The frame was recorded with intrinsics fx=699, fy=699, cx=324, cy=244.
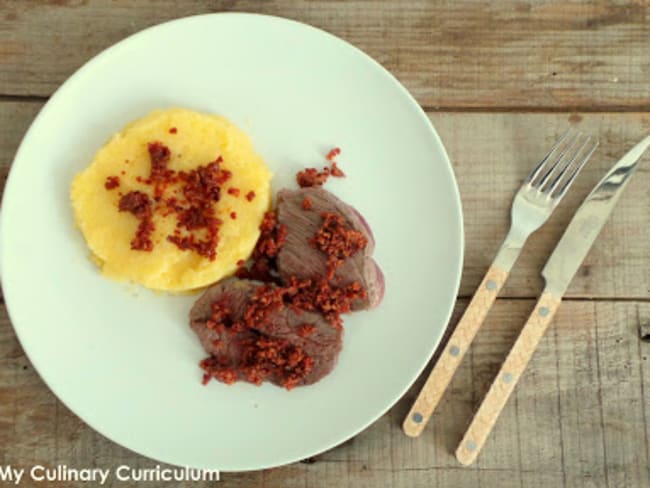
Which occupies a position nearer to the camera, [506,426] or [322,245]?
[322,245]

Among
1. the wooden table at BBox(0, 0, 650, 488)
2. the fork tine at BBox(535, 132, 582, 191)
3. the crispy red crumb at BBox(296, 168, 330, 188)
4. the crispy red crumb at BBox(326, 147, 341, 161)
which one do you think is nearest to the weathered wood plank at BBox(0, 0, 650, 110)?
the wooden table at BBox(0, 0, 650, 488)

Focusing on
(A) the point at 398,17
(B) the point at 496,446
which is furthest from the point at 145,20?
(B) the point at 496,446

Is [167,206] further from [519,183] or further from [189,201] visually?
[519,183]

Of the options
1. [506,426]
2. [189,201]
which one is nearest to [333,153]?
[189,201]

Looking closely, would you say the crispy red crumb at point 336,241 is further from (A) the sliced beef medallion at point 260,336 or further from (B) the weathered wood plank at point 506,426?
(B) the weathered wood plank at point 506,426

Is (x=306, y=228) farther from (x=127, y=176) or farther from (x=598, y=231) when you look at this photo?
(x=598, y=231)

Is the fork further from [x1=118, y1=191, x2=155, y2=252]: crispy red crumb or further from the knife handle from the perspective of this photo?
[x1=118, y1=191, x2=155, y2=252]: crispy red crumb
